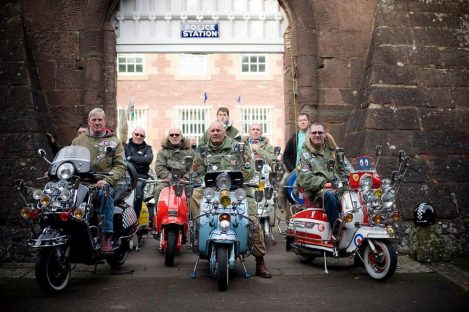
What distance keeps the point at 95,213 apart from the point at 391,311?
123 inches

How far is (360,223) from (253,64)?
893 inches

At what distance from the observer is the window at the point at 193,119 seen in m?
27.7

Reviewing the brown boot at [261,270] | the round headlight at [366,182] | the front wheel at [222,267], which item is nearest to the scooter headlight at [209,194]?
the front wheel at [222,267]

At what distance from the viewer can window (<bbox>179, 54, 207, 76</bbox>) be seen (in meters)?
27.9

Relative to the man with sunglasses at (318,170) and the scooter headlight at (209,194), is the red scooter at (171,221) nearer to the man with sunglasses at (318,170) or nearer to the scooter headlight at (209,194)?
the scooter headlight at (209,194)

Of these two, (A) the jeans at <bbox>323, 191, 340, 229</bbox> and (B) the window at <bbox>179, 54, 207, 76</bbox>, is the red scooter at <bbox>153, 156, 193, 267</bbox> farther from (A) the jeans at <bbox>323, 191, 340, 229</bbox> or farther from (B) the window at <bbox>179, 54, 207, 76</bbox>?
(B) the window at <bbox>179, 54, 207, 76</bbox>

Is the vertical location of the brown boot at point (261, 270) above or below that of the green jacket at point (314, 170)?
below

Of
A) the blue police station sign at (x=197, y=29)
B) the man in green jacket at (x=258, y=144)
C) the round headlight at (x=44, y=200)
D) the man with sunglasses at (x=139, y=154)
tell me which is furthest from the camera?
the blue police station sign at (x=197, y=29)

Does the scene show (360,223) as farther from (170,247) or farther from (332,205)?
(170,247)

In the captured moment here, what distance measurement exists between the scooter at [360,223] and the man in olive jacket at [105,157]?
2.25 metres

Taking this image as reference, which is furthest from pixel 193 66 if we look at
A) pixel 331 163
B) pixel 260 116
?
pixel 331 163

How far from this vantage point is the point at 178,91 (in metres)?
27.7

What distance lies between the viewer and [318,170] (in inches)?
259

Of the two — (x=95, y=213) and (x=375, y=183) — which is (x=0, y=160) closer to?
(x=95, y=213)
